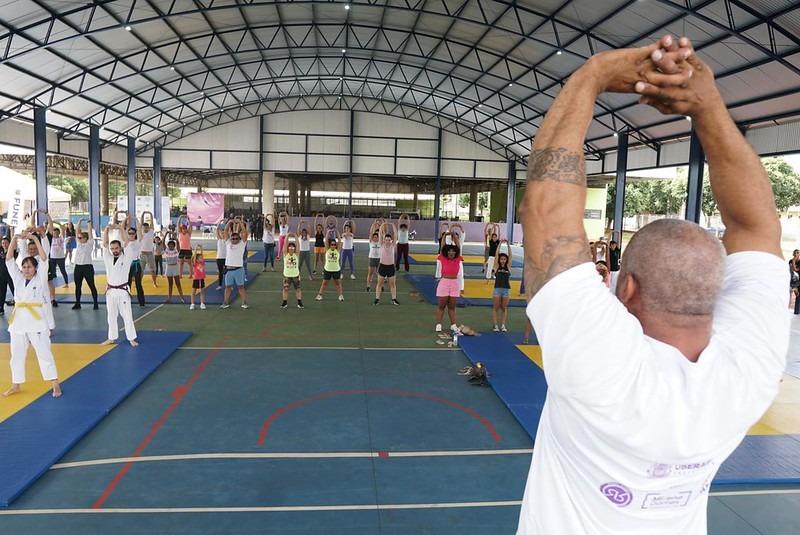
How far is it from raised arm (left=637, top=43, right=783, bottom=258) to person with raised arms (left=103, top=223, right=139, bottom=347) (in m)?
9.12

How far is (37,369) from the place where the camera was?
776 cm

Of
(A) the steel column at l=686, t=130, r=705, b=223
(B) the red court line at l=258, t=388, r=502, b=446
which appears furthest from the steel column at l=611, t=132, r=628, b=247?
(B) the red court line at l=258, t=388, r=502, b=446

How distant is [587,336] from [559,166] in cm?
34

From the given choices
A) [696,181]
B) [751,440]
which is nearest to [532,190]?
[751,440]

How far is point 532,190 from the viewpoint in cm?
109

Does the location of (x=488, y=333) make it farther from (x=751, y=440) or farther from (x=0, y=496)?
(x=0, y=496)

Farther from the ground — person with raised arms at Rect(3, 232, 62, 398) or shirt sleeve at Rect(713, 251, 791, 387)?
shirt sleeve at Rect(713, 251, 791, 387)

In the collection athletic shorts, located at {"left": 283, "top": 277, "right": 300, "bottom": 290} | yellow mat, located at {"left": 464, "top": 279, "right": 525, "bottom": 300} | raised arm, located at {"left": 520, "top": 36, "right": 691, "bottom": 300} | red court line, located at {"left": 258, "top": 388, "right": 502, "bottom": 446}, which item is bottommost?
red court line, located at {"left": 258, "top": 388, "right": 502, "bottom": 446}

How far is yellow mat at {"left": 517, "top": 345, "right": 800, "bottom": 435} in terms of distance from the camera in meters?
6.39

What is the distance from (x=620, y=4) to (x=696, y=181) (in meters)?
6.78

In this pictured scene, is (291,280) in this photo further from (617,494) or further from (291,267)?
(617,494)

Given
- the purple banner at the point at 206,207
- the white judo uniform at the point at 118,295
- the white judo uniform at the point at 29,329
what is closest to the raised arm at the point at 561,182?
the white judo uniform at the point at 29,329

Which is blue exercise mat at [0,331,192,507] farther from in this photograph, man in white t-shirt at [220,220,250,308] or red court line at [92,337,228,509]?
man in white t-shirt at [220,220,250,308]

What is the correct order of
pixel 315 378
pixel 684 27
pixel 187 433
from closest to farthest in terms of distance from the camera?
pixel 187 433, pixel 315 378, pixel 684 27
